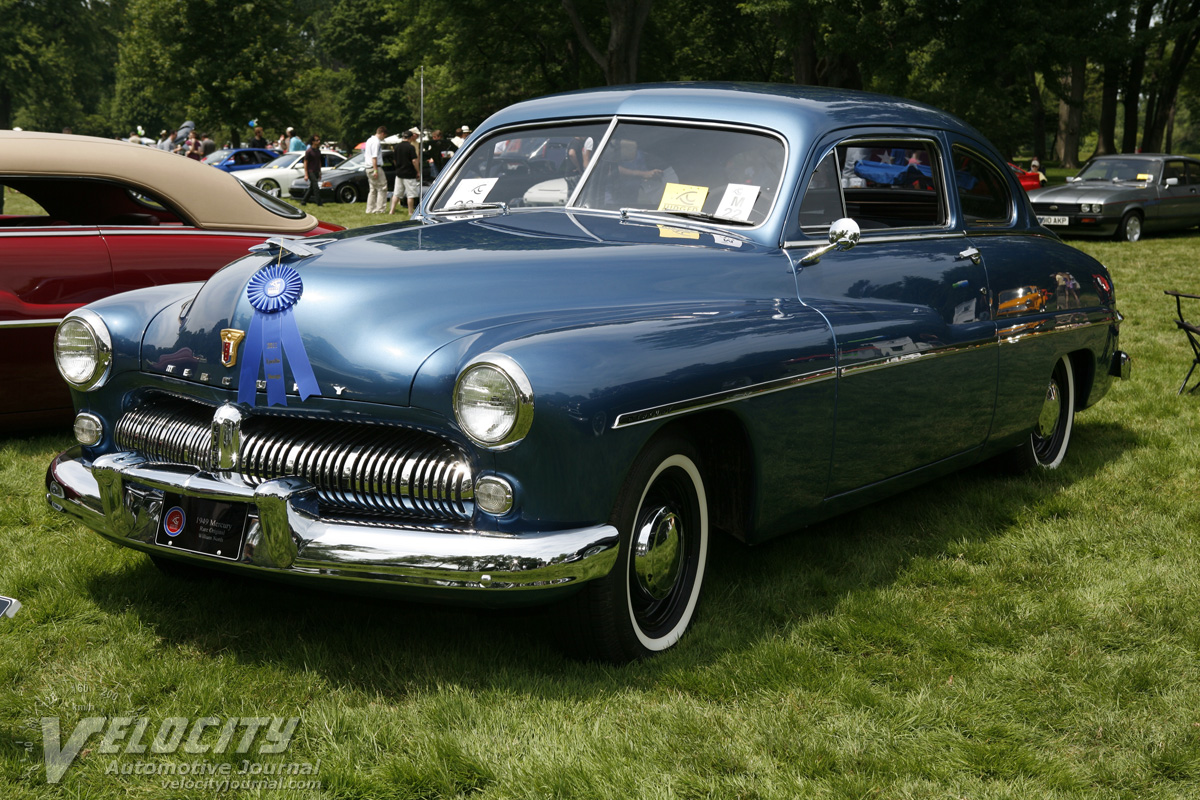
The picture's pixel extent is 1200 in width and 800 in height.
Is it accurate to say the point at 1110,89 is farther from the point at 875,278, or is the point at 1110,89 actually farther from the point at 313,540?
the point at 313,540

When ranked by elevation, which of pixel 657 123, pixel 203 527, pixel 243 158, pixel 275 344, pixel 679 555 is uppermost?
pixel 657 123

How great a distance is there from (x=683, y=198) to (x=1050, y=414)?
2.64 metres

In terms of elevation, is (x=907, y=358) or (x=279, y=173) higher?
(x=279, y=173)

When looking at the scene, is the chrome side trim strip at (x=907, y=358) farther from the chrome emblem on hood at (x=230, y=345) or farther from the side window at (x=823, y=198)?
the chrome emblem on hood at (x=230, y=345)

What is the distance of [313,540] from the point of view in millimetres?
3006

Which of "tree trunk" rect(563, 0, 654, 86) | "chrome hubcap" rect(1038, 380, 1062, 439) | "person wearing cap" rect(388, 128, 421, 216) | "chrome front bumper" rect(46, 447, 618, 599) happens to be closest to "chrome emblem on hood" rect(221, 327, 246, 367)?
"chrome front bumper" rect(46, 447, 618, 599)

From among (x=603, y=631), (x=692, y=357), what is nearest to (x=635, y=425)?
(x=692, y=357)

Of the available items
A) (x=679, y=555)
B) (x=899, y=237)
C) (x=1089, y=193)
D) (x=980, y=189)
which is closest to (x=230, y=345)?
(x=679, y=555)

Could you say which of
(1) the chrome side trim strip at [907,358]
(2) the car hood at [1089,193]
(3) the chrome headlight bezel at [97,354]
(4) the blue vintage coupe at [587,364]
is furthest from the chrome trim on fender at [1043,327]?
(2) the car hood at [1089,193]

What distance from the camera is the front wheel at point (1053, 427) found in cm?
571

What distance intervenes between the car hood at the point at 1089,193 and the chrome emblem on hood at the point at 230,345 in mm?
16527

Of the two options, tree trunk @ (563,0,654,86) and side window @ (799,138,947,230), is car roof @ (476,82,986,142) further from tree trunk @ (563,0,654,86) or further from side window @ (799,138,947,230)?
tree trunk @ (563,0,654,86)

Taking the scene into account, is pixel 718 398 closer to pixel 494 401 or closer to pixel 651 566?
pixel 651 566

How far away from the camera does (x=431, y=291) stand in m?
3.34
